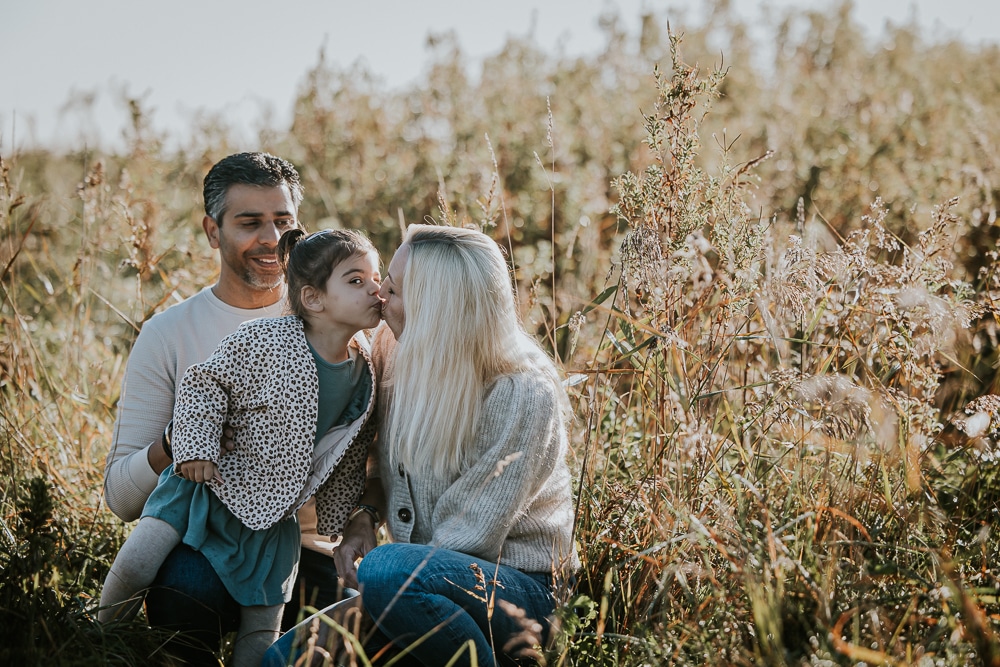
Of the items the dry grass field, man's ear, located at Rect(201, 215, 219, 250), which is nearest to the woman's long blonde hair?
the dry grass field

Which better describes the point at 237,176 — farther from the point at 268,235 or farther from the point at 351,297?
the point at 351,297

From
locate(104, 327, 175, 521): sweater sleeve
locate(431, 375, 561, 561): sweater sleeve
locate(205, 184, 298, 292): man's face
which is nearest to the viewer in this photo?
locate(431, 375, 561, 561): sweater sleeve

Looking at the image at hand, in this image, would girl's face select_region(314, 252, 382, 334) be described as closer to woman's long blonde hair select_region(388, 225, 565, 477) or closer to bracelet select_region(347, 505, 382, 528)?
woman's long blonde hair select_region(388, 225, 565, 477)

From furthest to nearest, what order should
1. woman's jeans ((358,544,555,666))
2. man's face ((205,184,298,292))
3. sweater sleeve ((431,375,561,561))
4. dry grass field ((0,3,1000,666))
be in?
man's face ((205,184,298,292)) → sweater sleeve ((431,375,561,561)) → woman's jeans ((358,544,555,666)) → dry grass field ((0,3,1000,666))

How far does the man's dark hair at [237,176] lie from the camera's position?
9.86 ft

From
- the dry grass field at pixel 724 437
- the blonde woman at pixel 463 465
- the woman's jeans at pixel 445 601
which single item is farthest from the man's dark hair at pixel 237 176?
the woman's jeans at pixel 445 601

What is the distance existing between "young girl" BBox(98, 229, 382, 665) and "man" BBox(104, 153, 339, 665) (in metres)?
0.09

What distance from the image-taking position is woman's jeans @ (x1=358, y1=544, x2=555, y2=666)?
84.7 inches

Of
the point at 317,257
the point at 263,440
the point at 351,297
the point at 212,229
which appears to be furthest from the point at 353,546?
the point at 212,229

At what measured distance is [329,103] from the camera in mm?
6438

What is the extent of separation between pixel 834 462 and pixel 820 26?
7.51 metres

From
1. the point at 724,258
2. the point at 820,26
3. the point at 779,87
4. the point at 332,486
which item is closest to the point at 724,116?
the point at 779,87

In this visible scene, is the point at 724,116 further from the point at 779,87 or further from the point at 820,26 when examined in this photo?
the point at 820,26

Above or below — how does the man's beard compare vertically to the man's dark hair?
Answer: below
